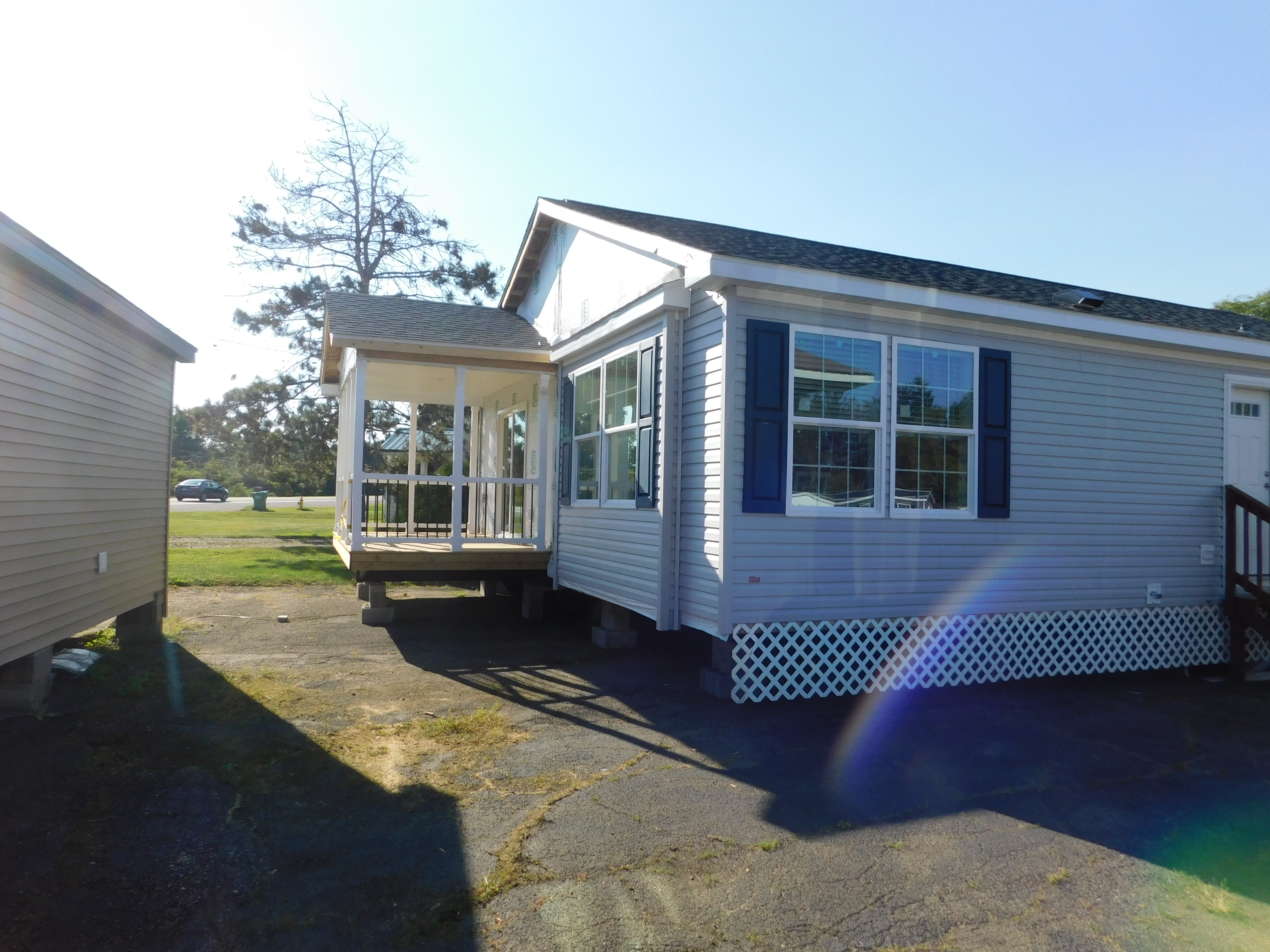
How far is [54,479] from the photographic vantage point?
657 centimetres

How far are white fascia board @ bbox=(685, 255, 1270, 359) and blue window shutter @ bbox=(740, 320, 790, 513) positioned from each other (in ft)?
1.33

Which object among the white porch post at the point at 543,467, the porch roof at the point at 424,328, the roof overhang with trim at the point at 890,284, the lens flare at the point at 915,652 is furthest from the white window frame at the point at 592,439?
the lens flare at the point at 915,652

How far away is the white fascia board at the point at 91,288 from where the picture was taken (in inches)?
220

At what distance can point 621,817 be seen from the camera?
4.46 metres

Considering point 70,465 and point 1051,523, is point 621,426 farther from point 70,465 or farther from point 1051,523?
point 70,465

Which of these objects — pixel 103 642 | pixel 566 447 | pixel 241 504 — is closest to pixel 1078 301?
pixel 566 447

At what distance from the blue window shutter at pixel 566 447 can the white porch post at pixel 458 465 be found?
1135 millimetres

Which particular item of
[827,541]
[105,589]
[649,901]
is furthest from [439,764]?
[105,589]

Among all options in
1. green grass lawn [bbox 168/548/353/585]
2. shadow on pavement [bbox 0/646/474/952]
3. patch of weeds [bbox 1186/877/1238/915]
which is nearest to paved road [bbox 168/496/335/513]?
green grass lawn [bbox 168/548/353/585]

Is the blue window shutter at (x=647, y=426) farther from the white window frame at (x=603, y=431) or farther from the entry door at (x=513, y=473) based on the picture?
the entry door at (x=513, y=473)

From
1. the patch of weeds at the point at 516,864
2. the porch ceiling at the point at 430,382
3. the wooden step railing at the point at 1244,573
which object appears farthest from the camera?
the porch ceiling at the point at 430,382

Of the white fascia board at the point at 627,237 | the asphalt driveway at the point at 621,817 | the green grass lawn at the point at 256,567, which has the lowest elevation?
the asphalt driveway at the point at 621,817

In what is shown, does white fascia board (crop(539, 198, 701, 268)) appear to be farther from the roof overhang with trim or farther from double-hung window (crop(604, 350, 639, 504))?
double-hung window (crop(604, 350, 639, 504))

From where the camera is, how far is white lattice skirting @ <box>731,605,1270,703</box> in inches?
267
